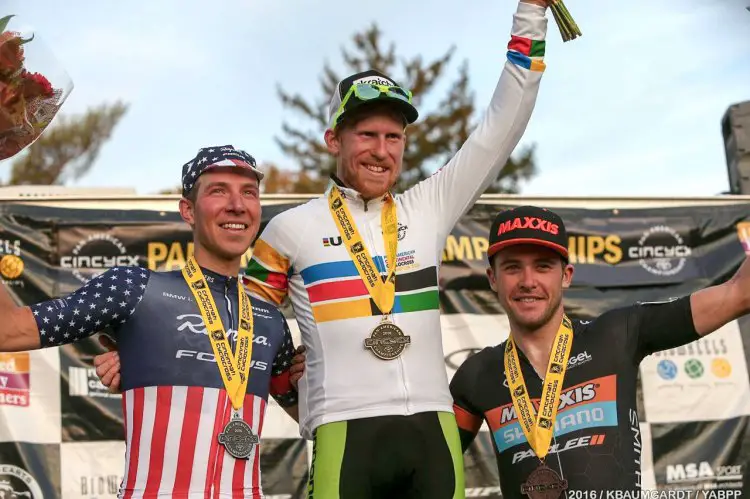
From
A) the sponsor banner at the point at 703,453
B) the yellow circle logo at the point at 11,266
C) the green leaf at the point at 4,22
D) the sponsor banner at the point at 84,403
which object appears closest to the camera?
the green leaf at the point at 4,22

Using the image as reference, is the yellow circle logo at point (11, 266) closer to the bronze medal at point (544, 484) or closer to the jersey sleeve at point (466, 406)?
the jersey sleeve at point (466, 406)

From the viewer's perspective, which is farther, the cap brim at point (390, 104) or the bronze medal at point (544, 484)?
the cap brim at point (390, 104)

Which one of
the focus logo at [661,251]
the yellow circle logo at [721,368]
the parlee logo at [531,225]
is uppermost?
the focus logo at [661,251]

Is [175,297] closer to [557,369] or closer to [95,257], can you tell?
[557,369]

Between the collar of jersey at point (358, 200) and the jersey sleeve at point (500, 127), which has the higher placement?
the jersey sleeve at point (500, 127)

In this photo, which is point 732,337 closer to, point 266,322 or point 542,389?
point 542,389

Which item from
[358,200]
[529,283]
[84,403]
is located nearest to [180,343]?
[358,200]

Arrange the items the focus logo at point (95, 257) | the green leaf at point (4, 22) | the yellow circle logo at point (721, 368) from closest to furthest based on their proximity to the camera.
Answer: the green leaf at point (4, 22), the focus logo at point (95, 257), the yellow circle logo at point (721, 368)

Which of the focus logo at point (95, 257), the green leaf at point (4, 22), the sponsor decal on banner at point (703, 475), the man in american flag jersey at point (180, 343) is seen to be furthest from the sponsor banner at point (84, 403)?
the sponsor decal on banner at point (703, 475)

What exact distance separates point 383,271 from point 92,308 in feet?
3.22

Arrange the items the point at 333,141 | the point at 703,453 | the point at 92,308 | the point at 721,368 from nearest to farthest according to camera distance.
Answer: the point at 92,308 → the point at 333,141 → the point at 703,453 → the point at 721,368

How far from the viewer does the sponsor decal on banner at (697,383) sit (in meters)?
5.93

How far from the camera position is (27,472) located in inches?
213

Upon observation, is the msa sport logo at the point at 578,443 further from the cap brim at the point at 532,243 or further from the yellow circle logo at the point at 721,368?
the yellow circle logo at the point at 721,368
